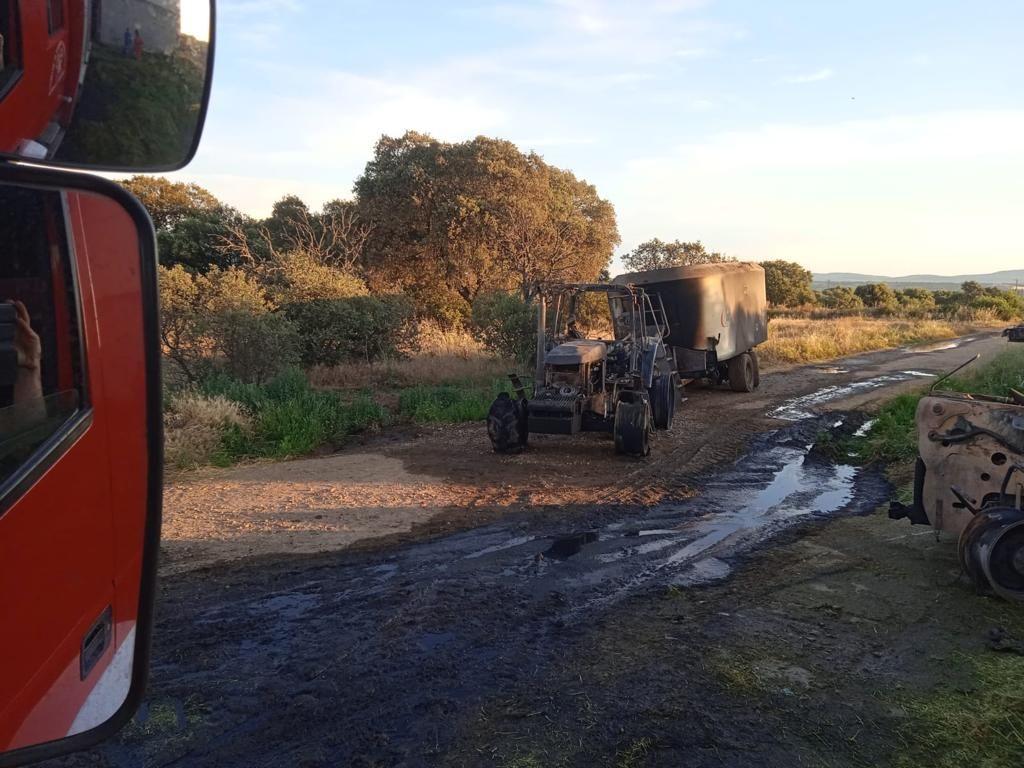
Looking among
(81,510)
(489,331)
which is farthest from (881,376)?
(81,510)

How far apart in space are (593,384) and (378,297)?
816 cm

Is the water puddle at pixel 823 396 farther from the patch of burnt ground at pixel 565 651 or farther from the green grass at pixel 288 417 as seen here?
the green grass at pixel 288 417

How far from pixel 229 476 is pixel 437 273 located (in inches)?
583

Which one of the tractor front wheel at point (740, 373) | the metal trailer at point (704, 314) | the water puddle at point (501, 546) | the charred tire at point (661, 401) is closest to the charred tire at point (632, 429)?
the charred tire at point (661, 401)

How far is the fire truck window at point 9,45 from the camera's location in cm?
133

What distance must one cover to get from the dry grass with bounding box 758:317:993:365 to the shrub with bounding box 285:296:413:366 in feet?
38.5

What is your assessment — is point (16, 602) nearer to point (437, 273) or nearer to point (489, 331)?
point (489, 331)

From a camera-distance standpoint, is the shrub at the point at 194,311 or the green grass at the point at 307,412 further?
the shrub at the point at 194,311

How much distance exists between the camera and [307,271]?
1628cm

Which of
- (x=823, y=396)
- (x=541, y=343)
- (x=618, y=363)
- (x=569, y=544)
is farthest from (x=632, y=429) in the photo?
(x=823, y=396)

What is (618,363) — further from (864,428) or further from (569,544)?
(569,544)

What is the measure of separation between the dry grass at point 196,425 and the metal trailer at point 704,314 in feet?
24.0

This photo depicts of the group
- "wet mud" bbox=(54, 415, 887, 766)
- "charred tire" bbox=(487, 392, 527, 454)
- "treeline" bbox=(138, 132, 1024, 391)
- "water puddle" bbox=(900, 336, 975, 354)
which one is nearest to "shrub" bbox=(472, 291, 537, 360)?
"treeline" bbox=(138, 132, 1024, 391)

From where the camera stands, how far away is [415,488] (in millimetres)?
8750
